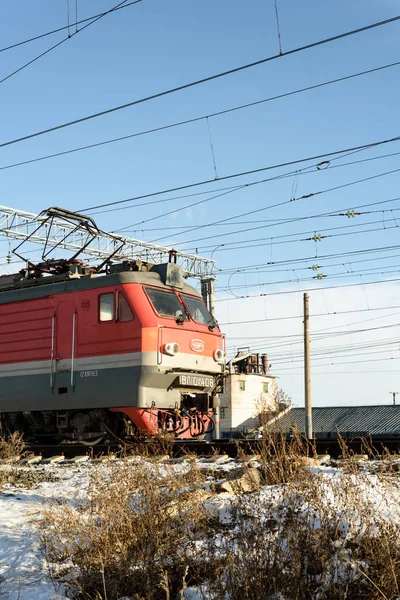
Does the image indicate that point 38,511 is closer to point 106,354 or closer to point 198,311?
point 106,354

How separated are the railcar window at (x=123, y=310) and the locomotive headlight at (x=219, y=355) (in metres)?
2.41

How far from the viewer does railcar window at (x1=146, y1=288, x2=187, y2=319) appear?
42.8 ft

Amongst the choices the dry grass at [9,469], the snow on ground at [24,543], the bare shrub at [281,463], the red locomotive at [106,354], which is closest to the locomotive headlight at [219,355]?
the red locomotive at [106,354]

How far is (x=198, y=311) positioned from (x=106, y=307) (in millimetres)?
2348

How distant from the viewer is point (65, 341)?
1334 centimetres

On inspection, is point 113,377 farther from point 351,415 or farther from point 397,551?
point 351,415

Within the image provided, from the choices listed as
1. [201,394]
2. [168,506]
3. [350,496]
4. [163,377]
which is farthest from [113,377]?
[350,496]

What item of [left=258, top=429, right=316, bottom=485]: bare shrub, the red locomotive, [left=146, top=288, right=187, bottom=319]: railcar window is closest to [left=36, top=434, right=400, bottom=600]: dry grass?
[left=258, top=429, right=316, bottom=485]: bare shrub

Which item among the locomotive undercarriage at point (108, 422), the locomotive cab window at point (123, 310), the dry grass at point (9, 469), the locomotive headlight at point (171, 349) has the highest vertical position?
the locomotive cab window at point (123, 310)

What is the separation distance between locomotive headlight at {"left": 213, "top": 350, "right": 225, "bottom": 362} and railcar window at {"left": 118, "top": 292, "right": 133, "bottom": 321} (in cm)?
241

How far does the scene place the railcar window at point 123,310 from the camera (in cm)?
1265

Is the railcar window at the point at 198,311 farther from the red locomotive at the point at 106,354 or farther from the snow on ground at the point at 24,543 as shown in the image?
the snow on ground at the point at 24,543

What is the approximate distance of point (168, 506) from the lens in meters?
5.93

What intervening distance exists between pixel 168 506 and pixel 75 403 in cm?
752
